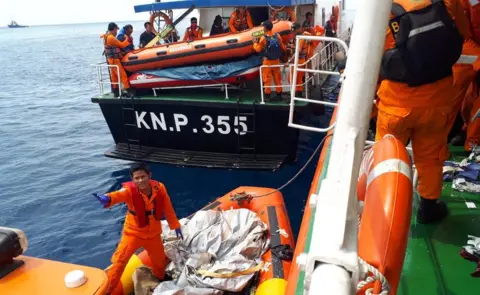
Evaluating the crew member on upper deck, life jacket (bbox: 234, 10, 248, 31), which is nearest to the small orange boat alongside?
life jacket (bbox: 234, 10, 248, 31)

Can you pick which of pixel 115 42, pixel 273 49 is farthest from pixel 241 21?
pixel 115 42

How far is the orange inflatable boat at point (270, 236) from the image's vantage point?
329 cm

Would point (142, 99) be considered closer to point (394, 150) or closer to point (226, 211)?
point (226, 211)

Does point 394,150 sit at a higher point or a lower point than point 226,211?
higher

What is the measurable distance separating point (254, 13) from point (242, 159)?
3.49 meters

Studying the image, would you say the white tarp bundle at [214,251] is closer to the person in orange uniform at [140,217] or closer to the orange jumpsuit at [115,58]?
the person in orange uniform at [140,217]

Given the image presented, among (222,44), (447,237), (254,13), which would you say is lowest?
(447,237)

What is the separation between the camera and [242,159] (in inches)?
249

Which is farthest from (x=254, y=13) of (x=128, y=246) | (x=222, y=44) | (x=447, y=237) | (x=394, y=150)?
(x=394, y=150)

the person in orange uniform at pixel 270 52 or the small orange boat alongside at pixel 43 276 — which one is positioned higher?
the person in orange uniform at pixel 270 52

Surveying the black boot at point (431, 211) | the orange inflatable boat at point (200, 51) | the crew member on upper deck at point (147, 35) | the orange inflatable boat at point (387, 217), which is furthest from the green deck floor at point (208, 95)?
the orange inflatable boat at point (387, 217)

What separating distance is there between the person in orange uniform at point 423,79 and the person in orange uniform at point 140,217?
6.66 feet

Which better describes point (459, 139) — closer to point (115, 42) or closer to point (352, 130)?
point (352, 130)

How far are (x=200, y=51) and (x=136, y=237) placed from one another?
12.0 ft
